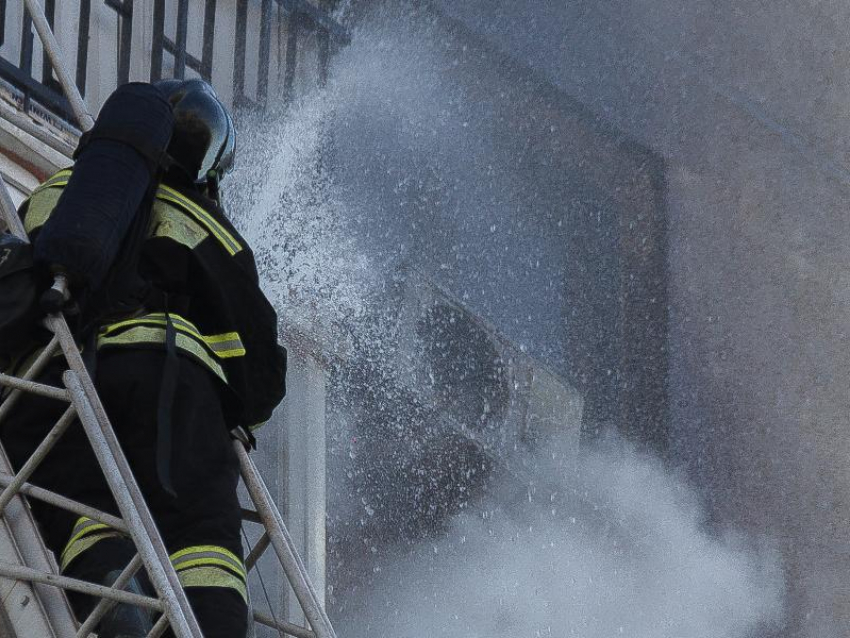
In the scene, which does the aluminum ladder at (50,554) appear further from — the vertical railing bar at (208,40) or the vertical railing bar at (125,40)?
the vertical railing bar at (208,40)

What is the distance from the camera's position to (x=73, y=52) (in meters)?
6.23

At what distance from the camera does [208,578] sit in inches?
115

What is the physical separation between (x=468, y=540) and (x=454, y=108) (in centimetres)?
317

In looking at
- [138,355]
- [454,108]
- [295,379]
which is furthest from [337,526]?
[138,355]

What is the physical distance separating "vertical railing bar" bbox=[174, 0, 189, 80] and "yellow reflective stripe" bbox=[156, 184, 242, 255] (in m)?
3.67

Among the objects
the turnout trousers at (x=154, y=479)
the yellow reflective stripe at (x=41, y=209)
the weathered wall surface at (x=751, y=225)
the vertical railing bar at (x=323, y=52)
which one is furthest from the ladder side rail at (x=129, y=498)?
the weathered wall surface at (x=751, y=225)

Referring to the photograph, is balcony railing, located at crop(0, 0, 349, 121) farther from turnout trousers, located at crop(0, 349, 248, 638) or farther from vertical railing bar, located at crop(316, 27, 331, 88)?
turnout trousers, located at crop(0, 349, 248, 638)

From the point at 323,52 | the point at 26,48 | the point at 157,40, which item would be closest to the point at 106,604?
the point at 26,48

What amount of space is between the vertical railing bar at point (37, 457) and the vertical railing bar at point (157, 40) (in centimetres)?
400

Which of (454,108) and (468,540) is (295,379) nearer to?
(468,540)

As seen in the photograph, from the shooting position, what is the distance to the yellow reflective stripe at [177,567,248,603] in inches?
115

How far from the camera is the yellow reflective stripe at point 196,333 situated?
3.09 m

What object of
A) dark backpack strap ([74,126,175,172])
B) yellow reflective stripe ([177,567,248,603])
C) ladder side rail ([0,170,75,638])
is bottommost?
yellow reflective stripe ([177,567,248,603])

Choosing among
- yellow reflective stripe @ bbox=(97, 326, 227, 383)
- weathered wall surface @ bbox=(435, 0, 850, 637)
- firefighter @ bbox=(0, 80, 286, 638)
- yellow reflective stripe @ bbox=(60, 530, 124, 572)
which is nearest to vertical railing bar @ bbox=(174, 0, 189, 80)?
firefighter @ bbox=(0, 80, 286, 638)
